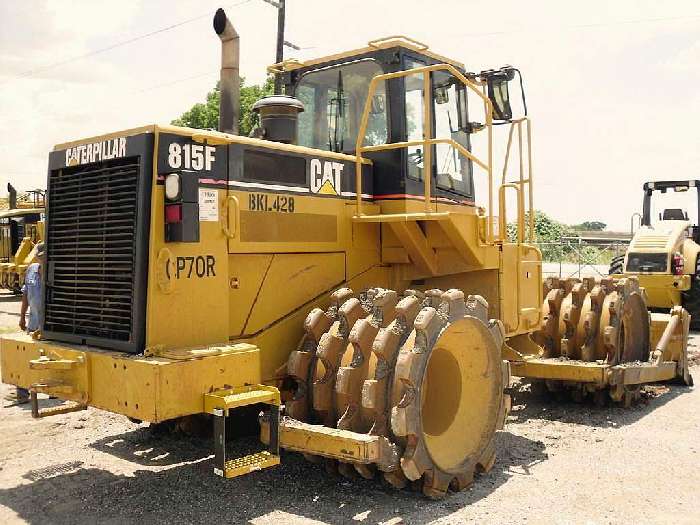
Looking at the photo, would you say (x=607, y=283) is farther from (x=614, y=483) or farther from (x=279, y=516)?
(x=279, y=516)

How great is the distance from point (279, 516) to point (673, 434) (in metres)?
4.03

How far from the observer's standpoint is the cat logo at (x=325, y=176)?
5652 millimetres

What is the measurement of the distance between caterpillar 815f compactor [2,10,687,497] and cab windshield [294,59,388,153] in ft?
0.06

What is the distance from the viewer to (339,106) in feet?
21.5

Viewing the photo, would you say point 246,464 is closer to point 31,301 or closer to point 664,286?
point 31,301

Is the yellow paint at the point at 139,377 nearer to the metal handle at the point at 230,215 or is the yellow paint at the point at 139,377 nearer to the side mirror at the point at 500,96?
the metal handle at the point at 230,215

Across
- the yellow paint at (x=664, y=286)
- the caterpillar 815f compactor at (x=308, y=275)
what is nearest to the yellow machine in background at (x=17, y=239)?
the yellow paint at (x=664, y=286)

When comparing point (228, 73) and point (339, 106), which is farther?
point (228, 73)

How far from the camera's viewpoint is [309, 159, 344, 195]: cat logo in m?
5.65

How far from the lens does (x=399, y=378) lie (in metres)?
4.60

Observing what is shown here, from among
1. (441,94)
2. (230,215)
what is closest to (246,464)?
(230,215)

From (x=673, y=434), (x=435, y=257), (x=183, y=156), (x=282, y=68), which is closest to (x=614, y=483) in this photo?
(x=673, y=434)

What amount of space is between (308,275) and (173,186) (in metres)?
1.47

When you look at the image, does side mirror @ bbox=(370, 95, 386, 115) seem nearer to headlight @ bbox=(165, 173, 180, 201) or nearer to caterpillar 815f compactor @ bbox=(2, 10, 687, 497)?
caterpillar 815f compactor @ bbox=(2, 10, 687, 497)
